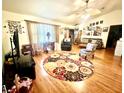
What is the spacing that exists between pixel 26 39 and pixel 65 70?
2.83 meters

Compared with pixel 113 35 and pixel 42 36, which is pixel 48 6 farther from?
pixel 113 35

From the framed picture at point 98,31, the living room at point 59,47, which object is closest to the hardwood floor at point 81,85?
the living room at point 59,47

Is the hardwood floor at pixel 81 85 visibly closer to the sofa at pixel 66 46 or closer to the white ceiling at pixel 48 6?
the white ceiling at pixel 48 6

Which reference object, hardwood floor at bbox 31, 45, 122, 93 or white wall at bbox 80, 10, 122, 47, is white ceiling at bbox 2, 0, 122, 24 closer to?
white wall at bbox 80, 10, 122, 47

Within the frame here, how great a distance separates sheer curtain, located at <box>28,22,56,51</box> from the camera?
485 centimetres

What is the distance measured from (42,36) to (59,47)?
1.57 meters

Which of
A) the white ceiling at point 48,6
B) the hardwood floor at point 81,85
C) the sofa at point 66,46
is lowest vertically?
the hardwood floor at point 81,85

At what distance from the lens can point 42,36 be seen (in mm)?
5406

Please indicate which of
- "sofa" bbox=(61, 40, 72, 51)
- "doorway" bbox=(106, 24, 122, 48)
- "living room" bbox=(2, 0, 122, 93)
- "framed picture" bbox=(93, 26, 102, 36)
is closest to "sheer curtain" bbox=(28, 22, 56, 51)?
"living room" bbox=(2, 0, 122, 93)

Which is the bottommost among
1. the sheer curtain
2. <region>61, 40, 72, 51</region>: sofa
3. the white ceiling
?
<region>61, 40, 72, 51</region>: sofa

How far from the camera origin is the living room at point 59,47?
87.7 inches

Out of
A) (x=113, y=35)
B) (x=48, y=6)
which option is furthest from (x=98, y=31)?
(x=48, y=6)

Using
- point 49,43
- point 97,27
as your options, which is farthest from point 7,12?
point 97,27

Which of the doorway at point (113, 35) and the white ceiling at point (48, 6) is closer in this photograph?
the white ceiling at point (48, 6)
